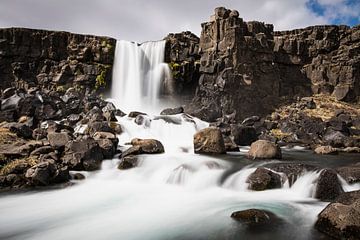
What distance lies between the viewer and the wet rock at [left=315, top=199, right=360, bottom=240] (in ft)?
24.2

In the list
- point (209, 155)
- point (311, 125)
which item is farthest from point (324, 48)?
point (209, 155)

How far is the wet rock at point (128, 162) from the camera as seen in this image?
16.0 m

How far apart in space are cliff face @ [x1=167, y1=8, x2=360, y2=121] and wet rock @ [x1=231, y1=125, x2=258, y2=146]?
287 inches

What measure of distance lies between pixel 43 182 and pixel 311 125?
2561 cm

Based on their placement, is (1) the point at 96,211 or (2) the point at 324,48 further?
(2) the point at 324,48

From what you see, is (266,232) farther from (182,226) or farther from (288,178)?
(288,178)

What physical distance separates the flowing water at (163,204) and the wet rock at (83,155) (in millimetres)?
492

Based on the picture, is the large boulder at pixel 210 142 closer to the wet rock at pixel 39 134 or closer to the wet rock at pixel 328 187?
the wet rock at pixel 328 187

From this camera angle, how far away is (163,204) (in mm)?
11438

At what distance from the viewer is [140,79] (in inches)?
1622

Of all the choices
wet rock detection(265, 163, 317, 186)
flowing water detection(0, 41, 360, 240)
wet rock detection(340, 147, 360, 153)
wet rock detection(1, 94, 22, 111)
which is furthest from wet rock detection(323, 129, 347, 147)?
wet rock detection(1, 94, 22, 111)

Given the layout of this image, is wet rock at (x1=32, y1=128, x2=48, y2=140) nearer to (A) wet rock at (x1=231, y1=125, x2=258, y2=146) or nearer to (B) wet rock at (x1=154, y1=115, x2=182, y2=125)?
(B) wet rock at (x1=154, y1=115, x2=182, y2=125)

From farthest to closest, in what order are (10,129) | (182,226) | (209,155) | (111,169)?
(10,129) < (209,155) < (111,169) < (182,226)

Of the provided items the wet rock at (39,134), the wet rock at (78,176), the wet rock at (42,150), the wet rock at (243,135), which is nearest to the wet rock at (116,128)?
the wet rock at (39,134)
